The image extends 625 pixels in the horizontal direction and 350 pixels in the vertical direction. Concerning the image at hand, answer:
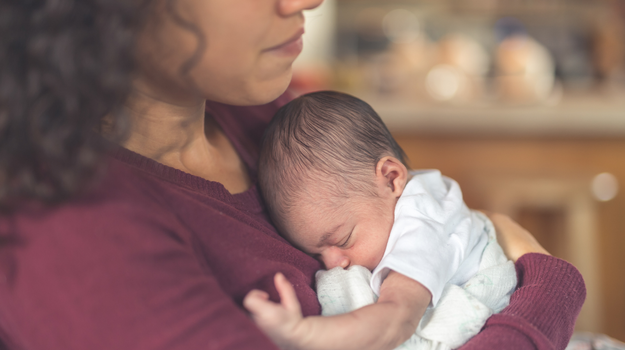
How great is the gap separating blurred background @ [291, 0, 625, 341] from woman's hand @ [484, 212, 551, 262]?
1.10 meters

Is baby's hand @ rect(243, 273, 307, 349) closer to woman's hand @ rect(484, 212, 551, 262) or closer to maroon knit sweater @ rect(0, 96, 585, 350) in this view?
maroon knit sweater @ rect(0, 96, 585, 350)

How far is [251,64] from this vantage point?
73 centimetres

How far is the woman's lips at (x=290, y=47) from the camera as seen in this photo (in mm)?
758

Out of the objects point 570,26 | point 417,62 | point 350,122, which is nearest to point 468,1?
point 570,26

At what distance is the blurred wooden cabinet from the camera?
2469 mm

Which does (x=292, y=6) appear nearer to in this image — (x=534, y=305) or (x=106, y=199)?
(x=106, y=199)

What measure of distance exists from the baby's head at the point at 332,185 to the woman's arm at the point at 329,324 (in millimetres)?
204

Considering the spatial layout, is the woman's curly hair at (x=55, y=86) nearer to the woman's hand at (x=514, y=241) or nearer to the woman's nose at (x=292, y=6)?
the woman's nose at (x=292, y=6)

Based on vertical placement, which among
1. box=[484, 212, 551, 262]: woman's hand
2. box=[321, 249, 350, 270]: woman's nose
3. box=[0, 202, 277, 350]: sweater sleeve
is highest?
box=[0, 202, 277, 350]: sweater sleeve

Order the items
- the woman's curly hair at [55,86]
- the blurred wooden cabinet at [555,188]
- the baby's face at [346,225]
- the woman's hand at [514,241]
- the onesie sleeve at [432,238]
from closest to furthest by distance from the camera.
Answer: the woman's curly hair at [55,86], the onesie sleeve at [432,238], the baby's face at [346,225], the woman's hand at [514,241], the blurred wooden cabinet at [555,188]

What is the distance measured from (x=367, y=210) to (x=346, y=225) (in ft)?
0.15

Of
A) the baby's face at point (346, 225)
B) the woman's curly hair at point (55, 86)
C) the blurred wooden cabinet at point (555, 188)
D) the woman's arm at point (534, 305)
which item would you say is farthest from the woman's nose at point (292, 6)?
the blurred wooden cabinet at point (555, 188)

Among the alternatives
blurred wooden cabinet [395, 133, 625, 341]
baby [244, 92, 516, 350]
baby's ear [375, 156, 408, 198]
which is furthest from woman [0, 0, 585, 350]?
blurred wooden cabinet [395, 133, 625, 341]

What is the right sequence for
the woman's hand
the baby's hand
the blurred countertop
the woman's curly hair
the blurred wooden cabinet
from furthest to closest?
the blurred countertop < the blurred wooden cabinet < the woman's hand < the baby's hand < the woman's curly hair
